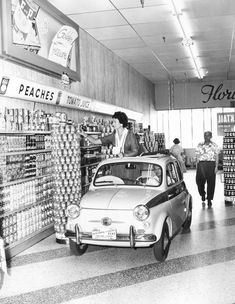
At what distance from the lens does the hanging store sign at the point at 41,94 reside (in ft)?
19.2

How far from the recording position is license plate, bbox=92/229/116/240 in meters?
5.08

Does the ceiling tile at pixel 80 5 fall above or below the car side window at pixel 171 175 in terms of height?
above

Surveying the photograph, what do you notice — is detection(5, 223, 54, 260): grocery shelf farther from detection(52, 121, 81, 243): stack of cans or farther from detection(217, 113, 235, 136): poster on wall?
detection(217, 113, 235, 136): poster on wall

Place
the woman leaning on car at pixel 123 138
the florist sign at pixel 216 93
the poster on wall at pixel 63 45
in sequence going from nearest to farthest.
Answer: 1. the woman leaning on car at pixel 123 138
2. the poster on wall at pixel 63 45
3. the florist sign at pixel 216 93

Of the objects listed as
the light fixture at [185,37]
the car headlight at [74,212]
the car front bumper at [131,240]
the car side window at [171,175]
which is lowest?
the car front bumper at [131,240]

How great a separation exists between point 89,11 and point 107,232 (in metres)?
4.96

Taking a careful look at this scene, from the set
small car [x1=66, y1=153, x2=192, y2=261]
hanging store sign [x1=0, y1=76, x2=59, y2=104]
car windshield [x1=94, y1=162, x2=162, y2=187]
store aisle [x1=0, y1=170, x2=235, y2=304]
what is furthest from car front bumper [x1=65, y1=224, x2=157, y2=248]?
hanging store sign [x1=0, y1=76, x2=59, y2=104]

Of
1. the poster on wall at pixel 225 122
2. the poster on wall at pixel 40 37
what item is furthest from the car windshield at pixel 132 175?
the poster on wall at pixel 225 122

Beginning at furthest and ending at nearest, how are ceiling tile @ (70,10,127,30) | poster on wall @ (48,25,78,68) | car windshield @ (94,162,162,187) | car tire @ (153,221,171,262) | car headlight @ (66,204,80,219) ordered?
ceiling tile @ (70,10,127,30), poster on wall @ (48,25,78,68), car windshield @ (94,162,162,187), car headlight @ (66,204,80,219), car tire @ (153,221,171,262)

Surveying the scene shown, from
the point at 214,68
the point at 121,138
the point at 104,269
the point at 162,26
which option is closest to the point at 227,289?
the point at 104,269

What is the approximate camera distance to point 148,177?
5945mm

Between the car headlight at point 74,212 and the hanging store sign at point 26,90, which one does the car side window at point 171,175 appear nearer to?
Result: the car headlight at point 74,212

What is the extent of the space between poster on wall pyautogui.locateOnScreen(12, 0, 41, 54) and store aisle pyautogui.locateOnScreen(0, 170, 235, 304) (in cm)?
312

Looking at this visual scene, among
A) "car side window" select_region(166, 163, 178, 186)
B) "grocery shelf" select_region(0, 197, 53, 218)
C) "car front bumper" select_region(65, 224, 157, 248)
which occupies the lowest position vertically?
"car front bumper" select_region(65, 224, 157, 248)
